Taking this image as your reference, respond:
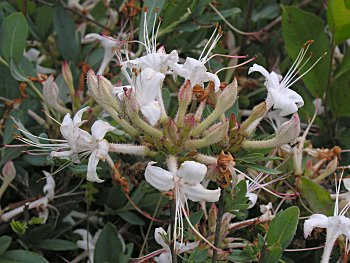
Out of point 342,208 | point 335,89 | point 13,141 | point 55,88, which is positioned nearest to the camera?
point 342,208

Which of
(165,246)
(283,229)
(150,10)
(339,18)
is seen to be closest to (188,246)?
(165,246)

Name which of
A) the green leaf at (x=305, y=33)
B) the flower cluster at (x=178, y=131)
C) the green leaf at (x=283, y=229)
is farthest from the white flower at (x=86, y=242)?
the green leaf at (x=305, y=33)

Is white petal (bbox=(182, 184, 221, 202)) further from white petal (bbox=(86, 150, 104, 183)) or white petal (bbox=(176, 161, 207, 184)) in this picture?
white petal (bbox=(86, 150, 104, 183))

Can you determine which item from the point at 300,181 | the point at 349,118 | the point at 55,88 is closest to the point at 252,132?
the point at 300,181

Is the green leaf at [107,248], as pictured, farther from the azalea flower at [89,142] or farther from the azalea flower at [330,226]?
the azalea flower at [330,226]

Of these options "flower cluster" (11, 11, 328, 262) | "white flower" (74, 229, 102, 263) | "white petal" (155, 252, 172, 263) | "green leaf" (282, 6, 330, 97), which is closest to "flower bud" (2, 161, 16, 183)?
"white flower" (74, 229, 102, 263)

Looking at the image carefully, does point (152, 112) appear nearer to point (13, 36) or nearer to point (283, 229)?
point (283, 229)

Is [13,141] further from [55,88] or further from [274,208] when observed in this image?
[274,208]
